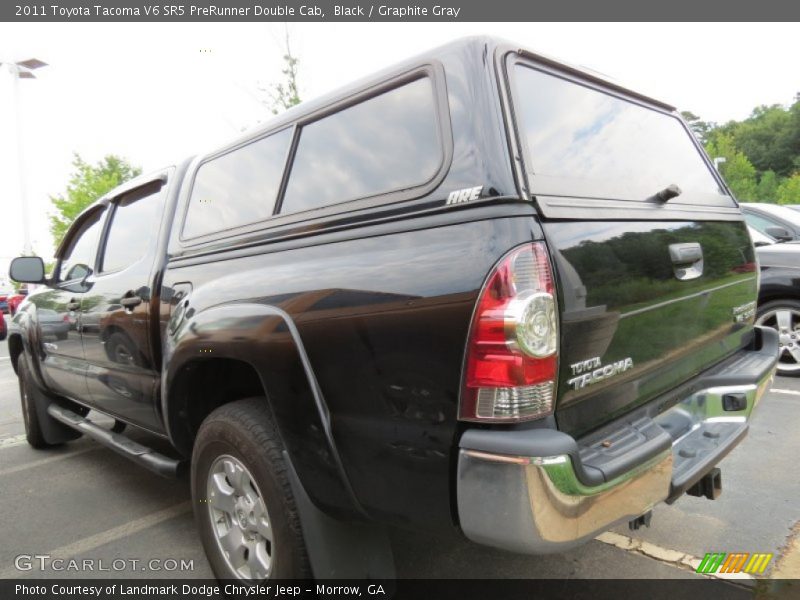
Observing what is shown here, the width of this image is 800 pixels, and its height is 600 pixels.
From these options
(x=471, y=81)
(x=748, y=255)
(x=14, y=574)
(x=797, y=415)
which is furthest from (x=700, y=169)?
(x=14, y=574)

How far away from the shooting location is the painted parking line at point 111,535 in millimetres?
2797

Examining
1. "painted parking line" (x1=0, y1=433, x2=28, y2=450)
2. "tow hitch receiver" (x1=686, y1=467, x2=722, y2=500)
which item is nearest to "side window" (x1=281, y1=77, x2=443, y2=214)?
"tow hitch receiver" (x1=686, y1=467, x2=722, y2=500)

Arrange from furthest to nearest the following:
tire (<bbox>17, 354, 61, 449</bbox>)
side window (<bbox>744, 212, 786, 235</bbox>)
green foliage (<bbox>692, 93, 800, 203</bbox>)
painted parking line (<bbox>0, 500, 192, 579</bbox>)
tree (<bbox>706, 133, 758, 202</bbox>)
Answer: green foliage (<bbox>692, 93, 800, 203</bbox>), tree (<bbox>706, 133, 758, 202</bbox>), side window (<bbox>744, 212, 786, 235</bbox>), tire (<bbox>17, 354, 61, 449</bbox>), painted parking line (<bbox>0, 500, 192, 579</bbox>)

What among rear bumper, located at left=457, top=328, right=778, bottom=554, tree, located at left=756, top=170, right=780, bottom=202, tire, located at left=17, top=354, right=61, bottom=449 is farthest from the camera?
tree, located at left=756, top=170, right=780, bottom=202

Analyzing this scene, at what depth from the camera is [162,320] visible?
270 centimetres

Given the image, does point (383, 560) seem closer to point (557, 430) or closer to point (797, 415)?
point (557, 430)

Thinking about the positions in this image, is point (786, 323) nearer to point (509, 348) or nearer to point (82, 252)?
point (509, 348)

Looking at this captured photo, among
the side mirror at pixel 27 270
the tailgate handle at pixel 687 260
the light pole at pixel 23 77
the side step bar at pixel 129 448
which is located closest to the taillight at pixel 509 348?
the tailgate handle at pixel 687 260

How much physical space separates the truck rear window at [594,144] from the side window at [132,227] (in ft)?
7.10

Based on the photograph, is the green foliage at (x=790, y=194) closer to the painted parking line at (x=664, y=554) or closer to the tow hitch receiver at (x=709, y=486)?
the painted parking line at (x=664, y=554)

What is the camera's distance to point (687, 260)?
211 cm

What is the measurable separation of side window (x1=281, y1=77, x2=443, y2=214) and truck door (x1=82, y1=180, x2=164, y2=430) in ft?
4.06

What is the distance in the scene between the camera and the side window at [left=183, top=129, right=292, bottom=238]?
231cm

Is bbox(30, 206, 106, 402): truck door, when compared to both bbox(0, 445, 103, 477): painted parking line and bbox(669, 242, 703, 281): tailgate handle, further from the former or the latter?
bbox(669, 242, 703, 281): tailgate handle
